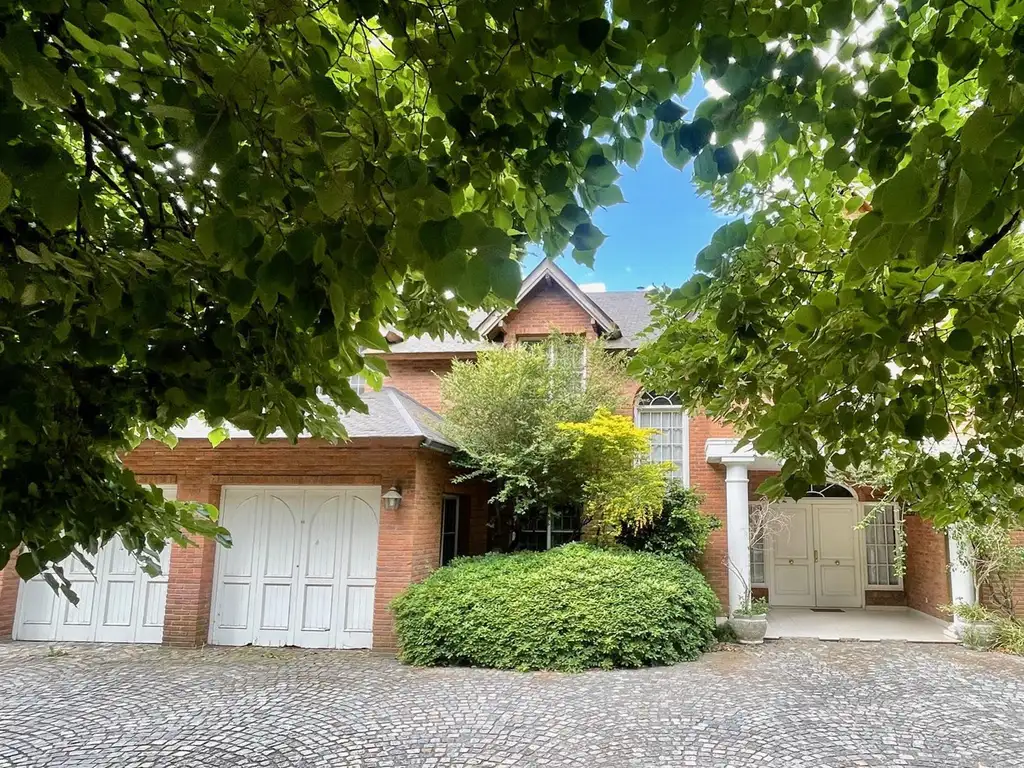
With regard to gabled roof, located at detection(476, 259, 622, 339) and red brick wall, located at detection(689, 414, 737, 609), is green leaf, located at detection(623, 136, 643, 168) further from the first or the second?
gabled roof, located at detection(476, 259, 622, 339)

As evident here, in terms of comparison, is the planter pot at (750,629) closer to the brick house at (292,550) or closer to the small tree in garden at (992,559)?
the brick house at (292,550)

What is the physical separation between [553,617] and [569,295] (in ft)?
21.9

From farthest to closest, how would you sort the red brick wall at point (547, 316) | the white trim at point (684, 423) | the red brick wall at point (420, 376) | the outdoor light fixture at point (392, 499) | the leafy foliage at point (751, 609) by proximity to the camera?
the red brick wall at point (420, 376), the red brick wall at point (547, 316), the white trim at point (684, 423), the leafy foliage at point (751, 609), the outdoor light fixture at point (392, 499)

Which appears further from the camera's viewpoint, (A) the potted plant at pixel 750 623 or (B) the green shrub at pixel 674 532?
(B) the green shrub at pixel 674 532

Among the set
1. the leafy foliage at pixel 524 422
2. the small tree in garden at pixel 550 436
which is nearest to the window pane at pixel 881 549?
the small tree in garden at pixel 550 436

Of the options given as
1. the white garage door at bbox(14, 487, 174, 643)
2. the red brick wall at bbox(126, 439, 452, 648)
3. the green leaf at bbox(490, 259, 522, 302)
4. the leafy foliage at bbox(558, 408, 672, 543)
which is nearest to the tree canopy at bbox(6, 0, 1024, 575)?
the green leaf at bbox(490, 259, 522, 302)

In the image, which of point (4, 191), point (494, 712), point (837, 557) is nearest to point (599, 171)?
point (4, 191)

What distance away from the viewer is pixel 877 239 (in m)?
1.35

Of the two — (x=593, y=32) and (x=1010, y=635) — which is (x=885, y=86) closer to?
(x=593, y=32)

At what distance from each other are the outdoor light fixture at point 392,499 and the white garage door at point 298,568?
0.32 metres

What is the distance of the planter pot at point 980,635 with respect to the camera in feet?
31.3

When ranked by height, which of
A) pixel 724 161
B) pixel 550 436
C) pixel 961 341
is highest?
pixel 724 161

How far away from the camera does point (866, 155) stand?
6.38 feet

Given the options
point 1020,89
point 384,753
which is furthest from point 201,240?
point 384,753
